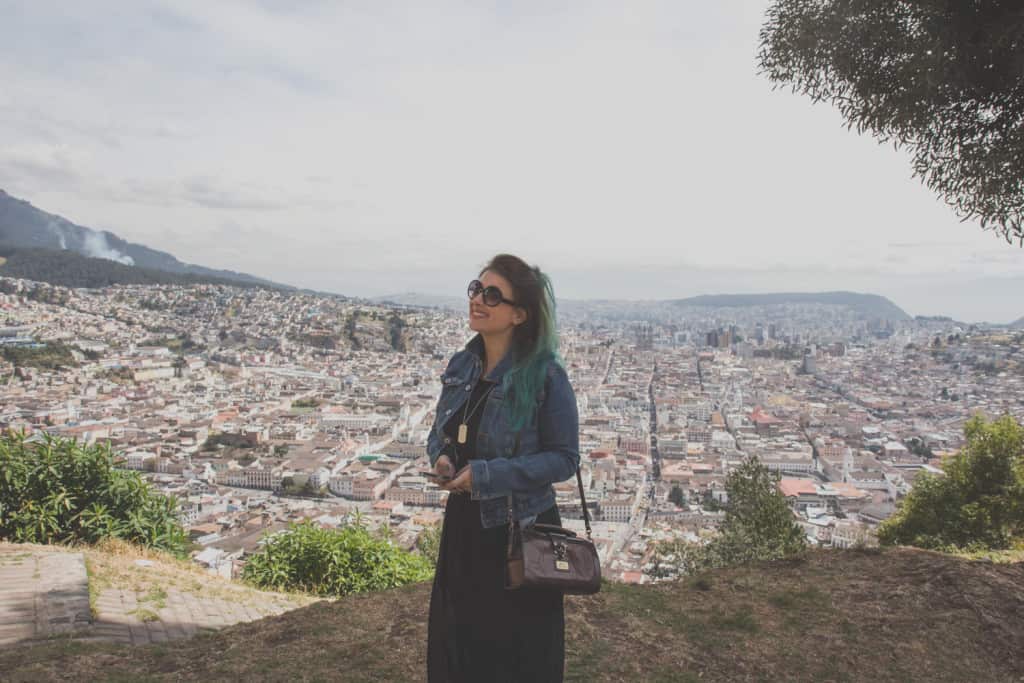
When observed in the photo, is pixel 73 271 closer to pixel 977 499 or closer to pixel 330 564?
pixel 330 564

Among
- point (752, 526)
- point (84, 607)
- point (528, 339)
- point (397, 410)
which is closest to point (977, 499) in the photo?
point (752, 526)

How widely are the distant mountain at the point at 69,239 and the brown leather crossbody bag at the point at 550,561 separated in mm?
62428

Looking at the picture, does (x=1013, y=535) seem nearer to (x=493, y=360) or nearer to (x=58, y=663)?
(x=493, y=360)

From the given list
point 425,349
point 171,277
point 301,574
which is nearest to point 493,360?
point 301,574

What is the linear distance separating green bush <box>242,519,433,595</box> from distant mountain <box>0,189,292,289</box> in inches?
2310

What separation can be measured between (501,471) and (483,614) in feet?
1.26

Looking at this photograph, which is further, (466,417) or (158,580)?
(158,580)

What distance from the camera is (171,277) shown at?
218ft

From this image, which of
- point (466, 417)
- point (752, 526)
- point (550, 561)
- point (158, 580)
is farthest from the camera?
point (752, 526)

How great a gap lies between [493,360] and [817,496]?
62.9 ft

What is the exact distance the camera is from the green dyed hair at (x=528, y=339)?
169cm

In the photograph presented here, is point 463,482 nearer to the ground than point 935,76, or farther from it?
nearer to the ground

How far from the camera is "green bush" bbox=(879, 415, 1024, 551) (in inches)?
237

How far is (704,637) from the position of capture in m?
3.23
